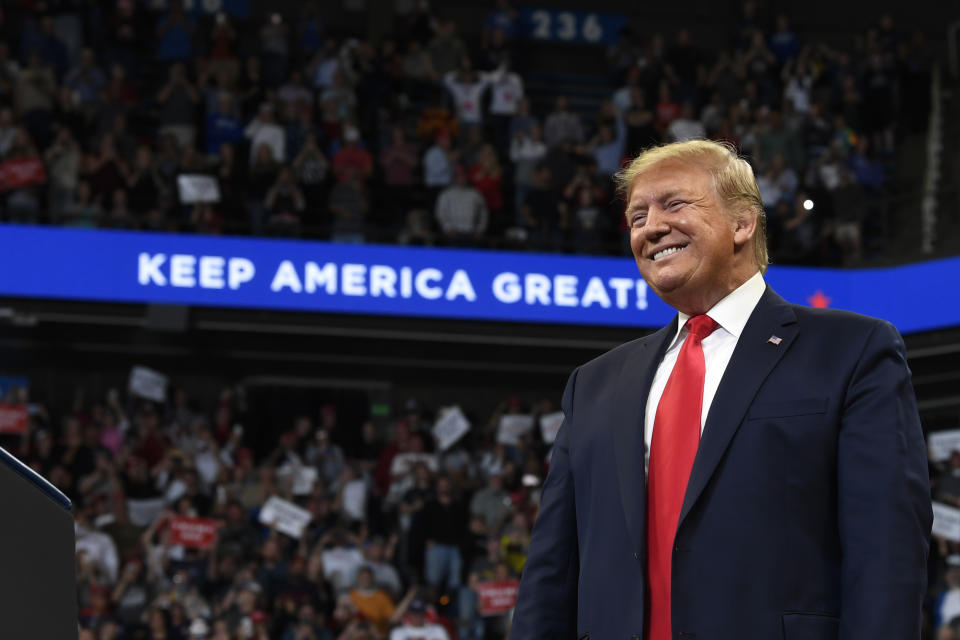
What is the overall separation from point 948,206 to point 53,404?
31.9 ft

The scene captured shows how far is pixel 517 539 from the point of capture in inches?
397

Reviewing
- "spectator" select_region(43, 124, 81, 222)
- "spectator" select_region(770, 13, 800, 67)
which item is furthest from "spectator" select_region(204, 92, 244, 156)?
"spectator" select_region(770, 13, 800, 67)

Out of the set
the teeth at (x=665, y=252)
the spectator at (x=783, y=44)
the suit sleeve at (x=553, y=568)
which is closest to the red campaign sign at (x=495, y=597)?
the suit sleeve at (x=553, y=568)

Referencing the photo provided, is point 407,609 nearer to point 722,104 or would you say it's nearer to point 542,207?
point 542,207

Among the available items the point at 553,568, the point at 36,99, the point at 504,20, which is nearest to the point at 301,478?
the point at 36,99

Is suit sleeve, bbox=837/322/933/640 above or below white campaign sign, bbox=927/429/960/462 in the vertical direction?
below

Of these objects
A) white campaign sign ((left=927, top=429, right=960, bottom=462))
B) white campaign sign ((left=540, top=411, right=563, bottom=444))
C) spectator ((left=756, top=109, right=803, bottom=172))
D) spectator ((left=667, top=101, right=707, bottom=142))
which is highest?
spectator ((left=667, top=101, right=707, bottom=142))

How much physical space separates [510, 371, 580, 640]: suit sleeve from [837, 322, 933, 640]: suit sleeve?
1.60ft

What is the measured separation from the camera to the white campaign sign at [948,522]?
369 inches

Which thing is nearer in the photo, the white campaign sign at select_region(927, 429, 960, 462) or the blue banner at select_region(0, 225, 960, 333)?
the white campaign sign at select_region(927, 429, 960, 462)

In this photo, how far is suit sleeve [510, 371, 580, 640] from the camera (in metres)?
2.20

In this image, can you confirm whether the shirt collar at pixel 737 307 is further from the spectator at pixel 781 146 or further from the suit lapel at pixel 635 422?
the spectator at pixel 781 146

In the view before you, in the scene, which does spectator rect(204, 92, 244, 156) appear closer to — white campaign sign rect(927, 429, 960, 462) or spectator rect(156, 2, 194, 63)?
spectator rect(156, 2, 194, 63)

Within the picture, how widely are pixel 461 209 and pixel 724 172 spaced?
1052 cm
